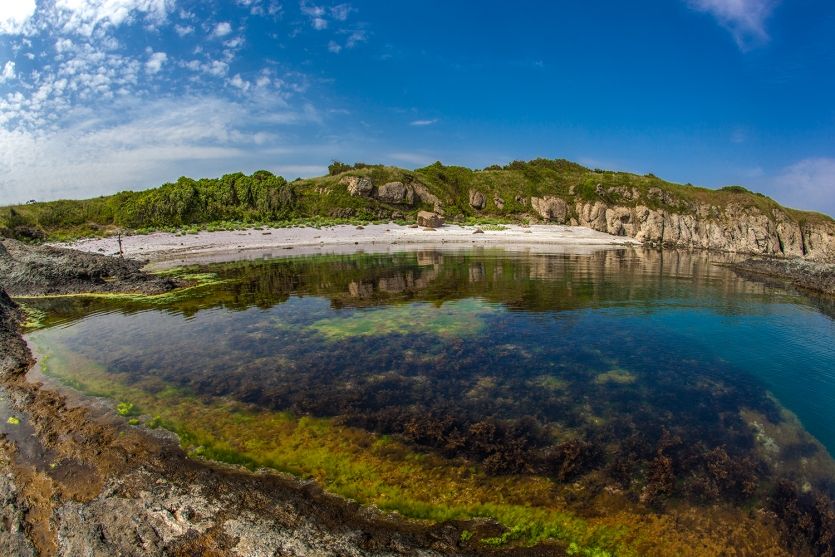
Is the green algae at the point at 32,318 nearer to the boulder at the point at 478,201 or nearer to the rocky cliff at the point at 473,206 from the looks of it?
the rocky cliff at the point at 473,206

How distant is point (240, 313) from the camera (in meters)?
20.0

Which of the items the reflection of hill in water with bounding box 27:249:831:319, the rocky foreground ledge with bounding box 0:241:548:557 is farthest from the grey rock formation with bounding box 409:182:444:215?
the rocky foreground ledge with bounding box 0:241:548:557

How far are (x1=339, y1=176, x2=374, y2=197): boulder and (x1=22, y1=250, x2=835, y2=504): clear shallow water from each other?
213 feet

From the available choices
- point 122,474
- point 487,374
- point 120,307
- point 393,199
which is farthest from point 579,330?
point 393,199

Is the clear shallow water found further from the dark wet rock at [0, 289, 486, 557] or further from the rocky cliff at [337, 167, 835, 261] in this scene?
the rocky cliff at [337, 167, 835, 261]

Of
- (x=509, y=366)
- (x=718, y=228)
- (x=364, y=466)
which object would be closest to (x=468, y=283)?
(x=509, y=366)

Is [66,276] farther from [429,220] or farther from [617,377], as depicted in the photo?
[429,220]

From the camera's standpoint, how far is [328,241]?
198ft

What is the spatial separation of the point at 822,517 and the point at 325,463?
841cm

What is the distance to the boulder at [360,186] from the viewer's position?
→ 8800cm

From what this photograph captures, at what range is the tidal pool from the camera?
7168 millimetres

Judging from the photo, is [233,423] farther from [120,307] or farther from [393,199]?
[393,199]

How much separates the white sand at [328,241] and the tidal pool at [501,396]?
27910 millimetres

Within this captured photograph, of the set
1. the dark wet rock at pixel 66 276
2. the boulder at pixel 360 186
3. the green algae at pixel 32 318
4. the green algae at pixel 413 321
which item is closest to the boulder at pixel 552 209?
the boulder at pixel 360 186
